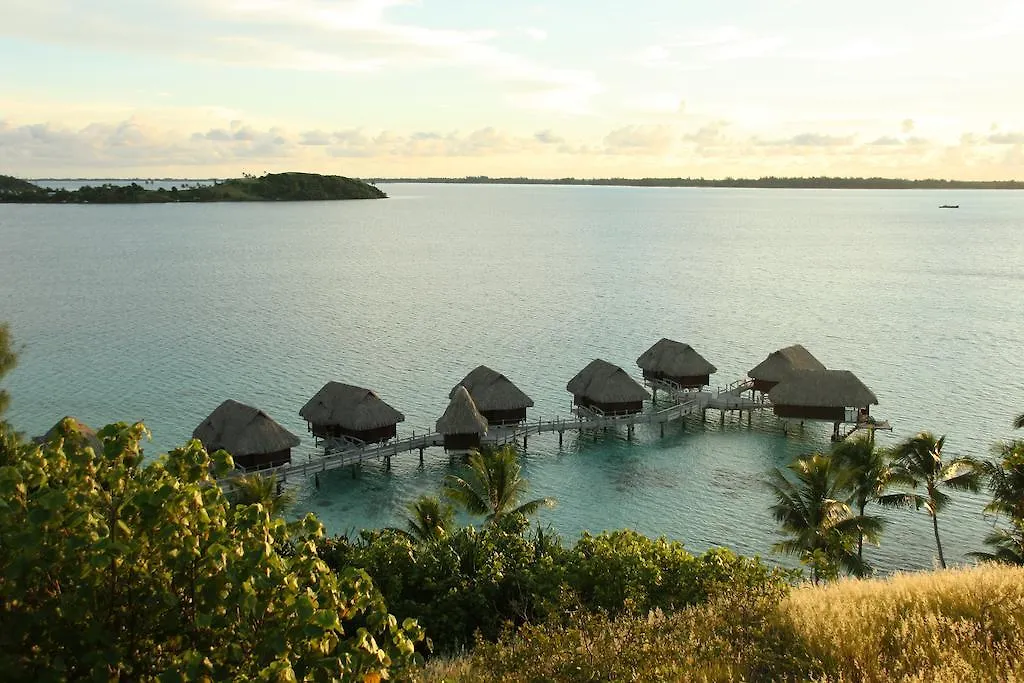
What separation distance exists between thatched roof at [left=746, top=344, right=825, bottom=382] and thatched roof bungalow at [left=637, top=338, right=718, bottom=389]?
2.60 meters

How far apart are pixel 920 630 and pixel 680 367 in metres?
34.4

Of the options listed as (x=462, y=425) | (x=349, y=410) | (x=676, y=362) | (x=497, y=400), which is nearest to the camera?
(x=462, y=425)

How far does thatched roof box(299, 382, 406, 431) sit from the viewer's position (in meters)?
35.8

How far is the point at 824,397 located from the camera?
39.7 meters

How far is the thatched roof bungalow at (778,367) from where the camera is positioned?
4334 centimetres

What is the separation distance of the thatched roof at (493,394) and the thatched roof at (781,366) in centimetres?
1390

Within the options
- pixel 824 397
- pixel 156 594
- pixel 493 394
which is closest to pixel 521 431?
pixel 493 394

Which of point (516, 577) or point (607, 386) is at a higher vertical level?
point (516, 577)

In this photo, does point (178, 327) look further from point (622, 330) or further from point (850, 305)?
point (850, 305)

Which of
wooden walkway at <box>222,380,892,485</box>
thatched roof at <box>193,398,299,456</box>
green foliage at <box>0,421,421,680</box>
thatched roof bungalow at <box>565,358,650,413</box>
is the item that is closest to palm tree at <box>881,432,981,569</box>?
wooden walkway at <box>222,380,892,485</box>

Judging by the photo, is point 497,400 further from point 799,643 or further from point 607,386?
point 799,643

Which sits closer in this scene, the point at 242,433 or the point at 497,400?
the point at 242,433

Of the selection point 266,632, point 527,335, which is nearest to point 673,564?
point 266,632

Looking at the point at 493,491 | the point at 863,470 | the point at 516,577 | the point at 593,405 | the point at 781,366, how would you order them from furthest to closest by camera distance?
the point at 781,366 → the point at 593,405 → the point at 493,491 → the point at 863,470 → the point at 516,577
